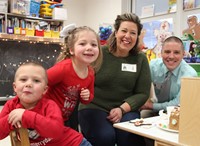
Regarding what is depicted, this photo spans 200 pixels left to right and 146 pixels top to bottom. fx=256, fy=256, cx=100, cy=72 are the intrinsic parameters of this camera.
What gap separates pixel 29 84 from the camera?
1253mm

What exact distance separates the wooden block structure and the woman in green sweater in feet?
2.38

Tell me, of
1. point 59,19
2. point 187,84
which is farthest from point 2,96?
point 187,84

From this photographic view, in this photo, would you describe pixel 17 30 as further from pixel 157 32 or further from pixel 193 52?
pixel 193 52

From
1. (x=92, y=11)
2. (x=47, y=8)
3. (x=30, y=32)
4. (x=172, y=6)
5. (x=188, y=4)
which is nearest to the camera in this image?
(x=188, y=4)

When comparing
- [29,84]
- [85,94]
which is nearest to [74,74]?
[85,94]

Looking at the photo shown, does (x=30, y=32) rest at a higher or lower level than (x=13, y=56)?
higher

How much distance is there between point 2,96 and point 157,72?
3.50 meters

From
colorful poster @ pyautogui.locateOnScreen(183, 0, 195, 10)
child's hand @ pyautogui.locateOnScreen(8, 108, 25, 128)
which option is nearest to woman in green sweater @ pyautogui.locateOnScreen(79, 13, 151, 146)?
child's hand @ pyautogui.locateOnScreen(8, 108, 25, 128)

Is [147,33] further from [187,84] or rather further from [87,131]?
[187,84]

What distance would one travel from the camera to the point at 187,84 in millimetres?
1107

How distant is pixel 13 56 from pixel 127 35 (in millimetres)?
3492

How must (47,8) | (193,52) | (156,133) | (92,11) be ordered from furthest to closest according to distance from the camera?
(92,11), (47,8), (193,52), (156,133)

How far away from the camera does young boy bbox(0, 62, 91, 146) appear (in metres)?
1.16

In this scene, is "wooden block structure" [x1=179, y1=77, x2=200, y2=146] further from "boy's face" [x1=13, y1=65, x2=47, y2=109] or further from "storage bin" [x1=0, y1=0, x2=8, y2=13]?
"storage bin" [x1=0, y1=0, x2=8, y2=13]
